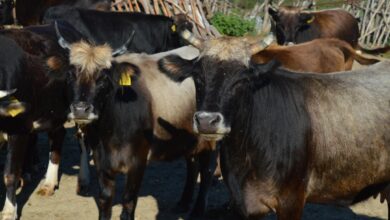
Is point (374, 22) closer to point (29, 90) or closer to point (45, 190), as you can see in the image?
point (45, 190)

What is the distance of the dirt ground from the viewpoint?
7.08 meters

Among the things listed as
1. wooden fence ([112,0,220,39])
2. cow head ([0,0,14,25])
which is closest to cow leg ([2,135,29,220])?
wooden fence ([112,0,220,39])

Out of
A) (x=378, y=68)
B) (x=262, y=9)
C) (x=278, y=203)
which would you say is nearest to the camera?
(x=278, y=203)

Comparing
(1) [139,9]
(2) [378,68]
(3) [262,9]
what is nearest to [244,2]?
(3) [262,9]

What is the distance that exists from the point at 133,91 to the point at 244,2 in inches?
897

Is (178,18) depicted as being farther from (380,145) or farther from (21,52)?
(380,145)

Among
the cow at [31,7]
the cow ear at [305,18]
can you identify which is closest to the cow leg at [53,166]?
the cow at [31,7]

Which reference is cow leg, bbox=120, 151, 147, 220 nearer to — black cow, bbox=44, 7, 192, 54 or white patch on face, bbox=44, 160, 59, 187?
white patch on face, bbox=44, 160, 59, 187

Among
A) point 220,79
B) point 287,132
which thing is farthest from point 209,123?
point 287,132

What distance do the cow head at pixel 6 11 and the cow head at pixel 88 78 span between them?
28.2 feet

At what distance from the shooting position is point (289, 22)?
1445 cm

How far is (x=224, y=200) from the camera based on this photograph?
7.60 meters

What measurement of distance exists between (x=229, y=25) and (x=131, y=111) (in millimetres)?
12019

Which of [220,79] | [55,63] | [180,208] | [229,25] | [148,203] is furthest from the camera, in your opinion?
[229,25]
